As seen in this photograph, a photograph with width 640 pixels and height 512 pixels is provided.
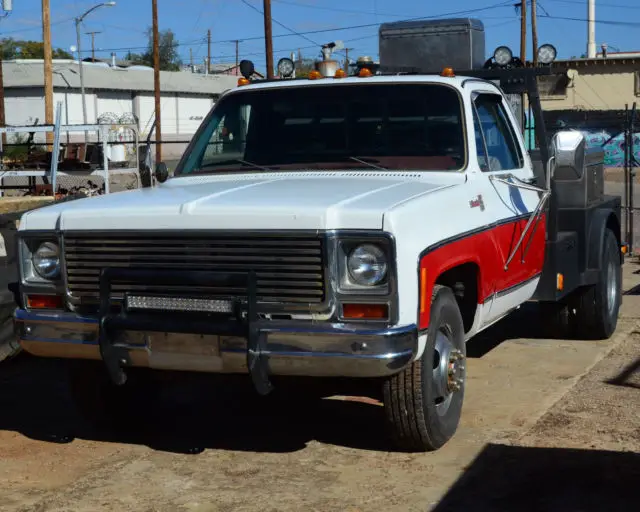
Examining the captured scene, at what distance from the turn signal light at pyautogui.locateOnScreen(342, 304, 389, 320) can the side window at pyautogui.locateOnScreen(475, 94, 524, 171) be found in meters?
2.06

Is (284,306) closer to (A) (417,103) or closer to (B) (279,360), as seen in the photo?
(B) (279,360)

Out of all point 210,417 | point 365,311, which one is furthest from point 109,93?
point 365,311

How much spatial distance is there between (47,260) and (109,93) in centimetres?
6030

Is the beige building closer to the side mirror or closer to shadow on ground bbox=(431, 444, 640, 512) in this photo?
the side mirror

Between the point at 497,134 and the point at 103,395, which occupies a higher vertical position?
the point at 497,134

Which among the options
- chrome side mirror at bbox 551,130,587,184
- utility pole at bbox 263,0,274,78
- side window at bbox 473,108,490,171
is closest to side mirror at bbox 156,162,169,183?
side window at bbox 473,108,490,171

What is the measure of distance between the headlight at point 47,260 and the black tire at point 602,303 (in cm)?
435

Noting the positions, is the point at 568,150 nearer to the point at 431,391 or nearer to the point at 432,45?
the point at 431,391

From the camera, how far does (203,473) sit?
17.9ft

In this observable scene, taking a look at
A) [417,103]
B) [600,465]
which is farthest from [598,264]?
[600,465]

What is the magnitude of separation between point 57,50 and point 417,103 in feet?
371

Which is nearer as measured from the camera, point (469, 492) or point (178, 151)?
point (469, 492)

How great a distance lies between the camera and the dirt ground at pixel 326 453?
16.5 feet

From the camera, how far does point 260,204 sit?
5.09 m
